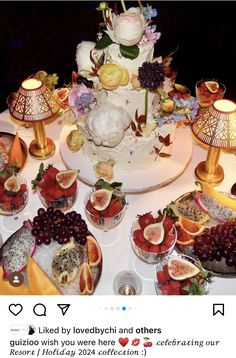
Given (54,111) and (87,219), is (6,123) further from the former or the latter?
(87,219)

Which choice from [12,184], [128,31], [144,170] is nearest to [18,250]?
[12,184]

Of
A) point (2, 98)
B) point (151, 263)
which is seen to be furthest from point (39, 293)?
point (2, 98)

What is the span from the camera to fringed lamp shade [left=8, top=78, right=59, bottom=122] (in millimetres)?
A: 3373

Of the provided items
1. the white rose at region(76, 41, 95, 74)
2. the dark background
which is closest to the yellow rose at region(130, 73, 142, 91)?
the white rose at region(76, 41, 95, 74)

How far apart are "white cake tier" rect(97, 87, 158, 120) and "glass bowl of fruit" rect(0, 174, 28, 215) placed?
31.4 inches

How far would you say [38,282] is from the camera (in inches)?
104

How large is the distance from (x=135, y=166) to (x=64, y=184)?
0.58m

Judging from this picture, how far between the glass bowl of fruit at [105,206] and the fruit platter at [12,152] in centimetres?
63

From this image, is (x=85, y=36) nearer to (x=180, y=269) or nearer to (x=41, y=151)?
(x=41, y=151)

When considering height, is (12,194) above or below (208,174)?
above

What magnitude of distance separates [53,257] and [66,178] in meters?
0.63

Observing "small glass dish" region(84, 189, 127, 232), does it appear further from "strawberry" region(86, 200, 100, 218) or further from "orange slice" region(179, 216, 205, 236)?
"orange slice" region(179, 216, 205, 236)
